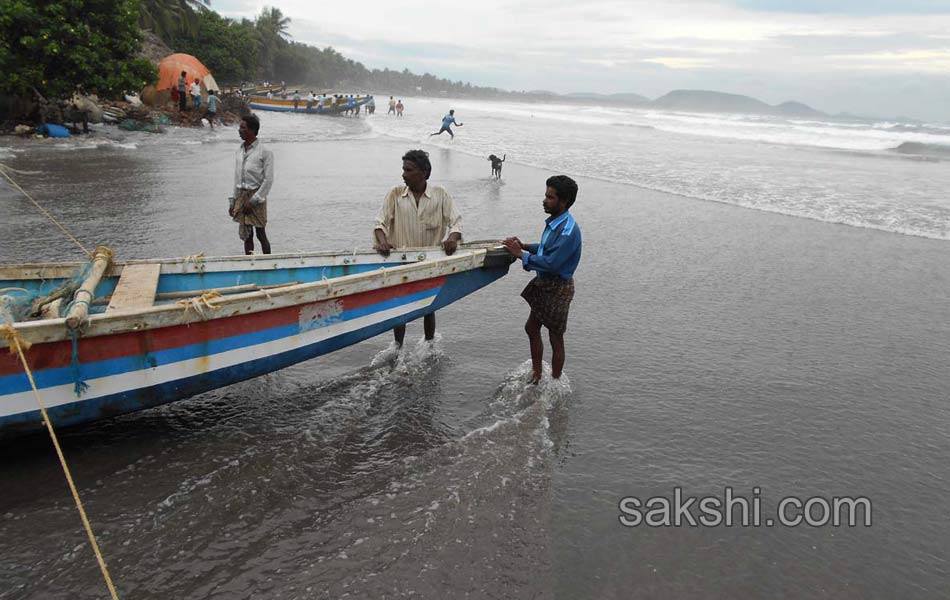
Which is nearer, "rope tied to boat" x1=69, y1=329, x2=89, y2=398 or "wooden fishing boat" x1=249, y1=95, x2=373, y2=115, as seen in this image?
"rope tied to boat" x1=69, y1=329, x2=89, y2=398

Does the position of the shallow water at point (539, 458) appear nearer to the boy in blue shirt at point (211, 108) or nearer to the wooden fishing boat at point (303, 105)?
the boy in blue shirt at point (211, 108)

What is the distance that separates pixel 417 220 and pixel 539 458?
2.18 meters

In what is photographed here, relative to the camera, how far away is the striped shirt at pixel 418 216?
5098 millimetres

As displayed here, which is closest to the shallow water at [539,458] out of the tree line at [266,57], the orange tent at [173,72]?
the orange tent at [173,72]

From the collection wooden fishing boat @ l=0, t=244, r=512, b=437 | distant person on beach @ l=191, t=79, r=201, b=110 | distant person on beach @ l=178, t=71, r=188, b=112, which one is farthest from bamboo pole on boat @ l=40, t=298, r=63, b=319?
distant person on beach @ l=191, t=79, r=201, b=110

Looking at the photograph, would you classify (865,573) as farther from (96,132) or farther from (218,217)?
(96,132)

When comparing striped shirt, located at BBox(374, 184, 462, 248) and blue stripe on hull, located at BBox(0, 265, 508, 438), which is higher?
striped shirt, located at BBox(374, 184, 462, 248)

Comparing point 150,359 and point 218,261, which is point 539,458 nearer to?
point 150,359

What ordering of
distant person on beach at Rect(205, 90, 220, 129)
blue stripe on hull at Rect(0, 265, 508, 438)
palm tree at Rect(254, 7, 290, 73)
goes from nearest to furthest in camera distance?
blue stripe on hull at Rect(0, 265, 508, 438) → distant person on beach at Rect(205, 90, 220, 129) → palm tree at Rect(254, 7, 290, 73)

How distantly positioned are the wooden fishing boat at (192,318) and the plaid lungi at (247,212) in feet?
5.75

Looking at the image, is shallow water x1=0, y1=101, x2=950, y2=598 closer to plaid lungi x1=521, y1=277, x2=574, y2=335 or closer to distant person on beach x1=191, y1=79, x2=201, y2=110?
plaid lungi x1=521, y1=277, x2=574, y2=335

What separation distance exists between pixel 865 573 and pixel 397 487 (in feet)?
8.24

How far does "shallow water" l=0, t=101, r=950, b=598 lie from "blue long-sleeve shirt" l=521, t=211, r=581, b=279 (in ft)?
3.39

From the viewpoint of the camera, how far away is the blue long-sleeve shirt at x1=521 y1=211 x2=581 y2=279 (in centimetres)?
438
